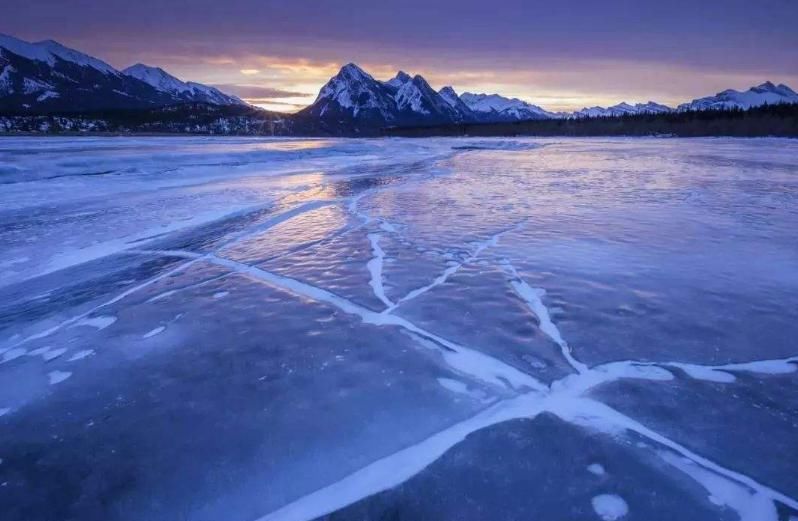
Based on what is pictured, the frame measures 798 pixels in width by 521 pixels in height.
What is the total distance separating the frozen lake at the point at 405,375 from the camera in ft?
7.22

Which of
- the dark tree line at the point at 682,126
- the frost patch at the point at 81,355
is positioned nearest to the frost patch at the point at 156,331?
the frost patch at the point at 81,355

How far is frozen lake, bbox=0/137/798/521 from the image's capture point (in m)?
2.20

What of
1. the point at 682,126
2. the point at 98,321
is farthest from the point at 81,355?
the point at 682,126

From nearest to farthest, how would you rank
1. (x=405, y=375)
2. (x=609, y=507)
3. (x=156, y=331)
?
(x=609, y=507), (x=405, y=375), (x=156, y=331)

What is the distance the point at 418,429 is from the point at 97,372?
240 cm

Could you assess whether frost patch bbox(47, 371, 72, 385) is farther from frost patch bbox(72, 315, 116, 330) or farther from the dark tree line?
the dark tree line

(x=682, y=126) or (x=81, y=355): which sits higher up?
(x=682, y=126)

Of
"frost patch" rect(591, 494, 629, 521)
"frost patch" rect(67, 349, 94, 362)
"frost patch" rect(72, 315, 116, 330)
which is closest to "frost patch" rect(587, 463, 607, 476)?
"frost patch" rect(591, 494, 629, 521)

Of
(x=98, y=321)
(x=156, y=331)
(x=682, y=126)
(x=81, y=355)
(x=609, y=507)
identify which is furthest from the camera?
(x=682, y=126)

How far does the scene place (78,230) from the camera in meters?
7.96

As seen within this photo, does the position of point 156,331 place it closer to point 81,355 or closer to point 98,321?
point 81,355

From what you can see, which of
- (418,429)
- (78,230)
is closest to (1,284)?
(78,230)

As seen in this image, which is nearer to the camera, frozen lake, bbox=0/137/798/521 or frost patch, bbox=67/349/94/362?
frozen lake, bbox=0/137/798/521

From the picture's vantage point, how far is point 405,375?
3.19 m
